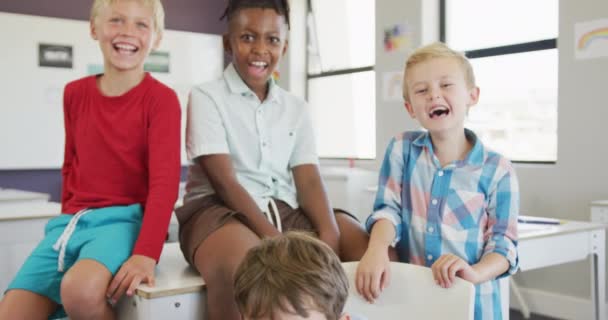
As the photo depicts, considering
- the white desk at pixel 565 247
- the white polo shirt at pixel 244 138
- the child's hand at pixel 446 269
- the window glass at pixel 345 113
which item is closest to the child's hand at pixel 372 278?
the child's hand at pixel 446 269

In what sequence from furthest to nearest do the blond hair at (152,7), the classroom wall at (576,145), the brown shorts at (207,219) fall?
1. the classroom wall at (576,145)
2. the blond hair at (152,7)
3. the brown shorts at (207,219)

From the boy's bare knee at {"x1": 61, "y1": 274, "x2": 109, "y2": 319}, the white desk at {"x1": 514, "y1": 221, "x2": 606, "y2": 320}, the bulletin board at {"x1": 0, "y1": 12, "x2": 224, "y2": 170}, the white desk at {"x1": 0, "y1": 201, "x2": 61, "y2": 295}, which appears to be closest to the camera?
the boy's bare knee at {"x1": 61, "y1": 274, "x2": 109, "y2": 319}

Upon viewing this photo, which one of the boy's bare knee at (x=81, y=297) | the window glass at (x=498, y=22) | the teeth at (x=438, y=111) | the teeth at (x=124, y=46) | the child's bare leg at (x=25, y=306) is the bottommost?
the child's bare leg at (x=25, y=306)

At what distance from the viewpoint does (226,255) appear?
1.47 meters

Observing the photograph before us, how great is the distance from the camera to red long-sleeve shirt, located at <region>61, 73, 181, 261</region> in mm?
1643

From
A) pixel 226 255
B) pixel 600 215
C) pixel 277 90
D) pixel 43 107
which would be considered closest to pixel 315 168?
pixel 277 90

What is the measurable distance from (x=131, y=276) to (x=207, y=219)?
26 centimetres

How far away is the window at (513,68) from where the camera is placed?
12.2 ft

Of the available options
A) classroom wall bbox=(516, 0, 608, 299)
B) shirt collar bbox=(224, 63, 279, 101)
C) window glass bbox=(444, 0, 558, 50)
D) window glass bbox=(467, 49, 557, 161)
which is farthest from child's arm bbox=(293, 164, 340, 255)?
window glass bbox=(444, 0, 558, 50)

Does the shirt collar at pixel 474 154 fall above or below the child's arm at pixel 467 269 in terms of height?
above

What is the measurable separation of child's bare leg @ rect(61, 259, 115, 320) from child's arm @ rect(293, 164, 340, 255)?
0.58 meters

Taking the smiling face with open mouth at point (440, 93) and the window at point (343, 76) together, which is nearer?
the smiling face with open mouth at point (440, 93)

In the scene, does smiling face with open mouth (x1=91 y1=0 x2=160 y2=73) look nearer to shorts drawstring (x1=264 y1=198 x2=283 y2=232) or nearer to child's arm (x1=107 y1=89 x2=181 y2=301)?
child's arm (x1=107 y1=89 x2=181 y2=301)

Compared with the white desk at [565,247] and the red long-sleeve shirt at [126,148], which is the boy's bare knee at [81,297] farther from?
the white desk at [565,247]
